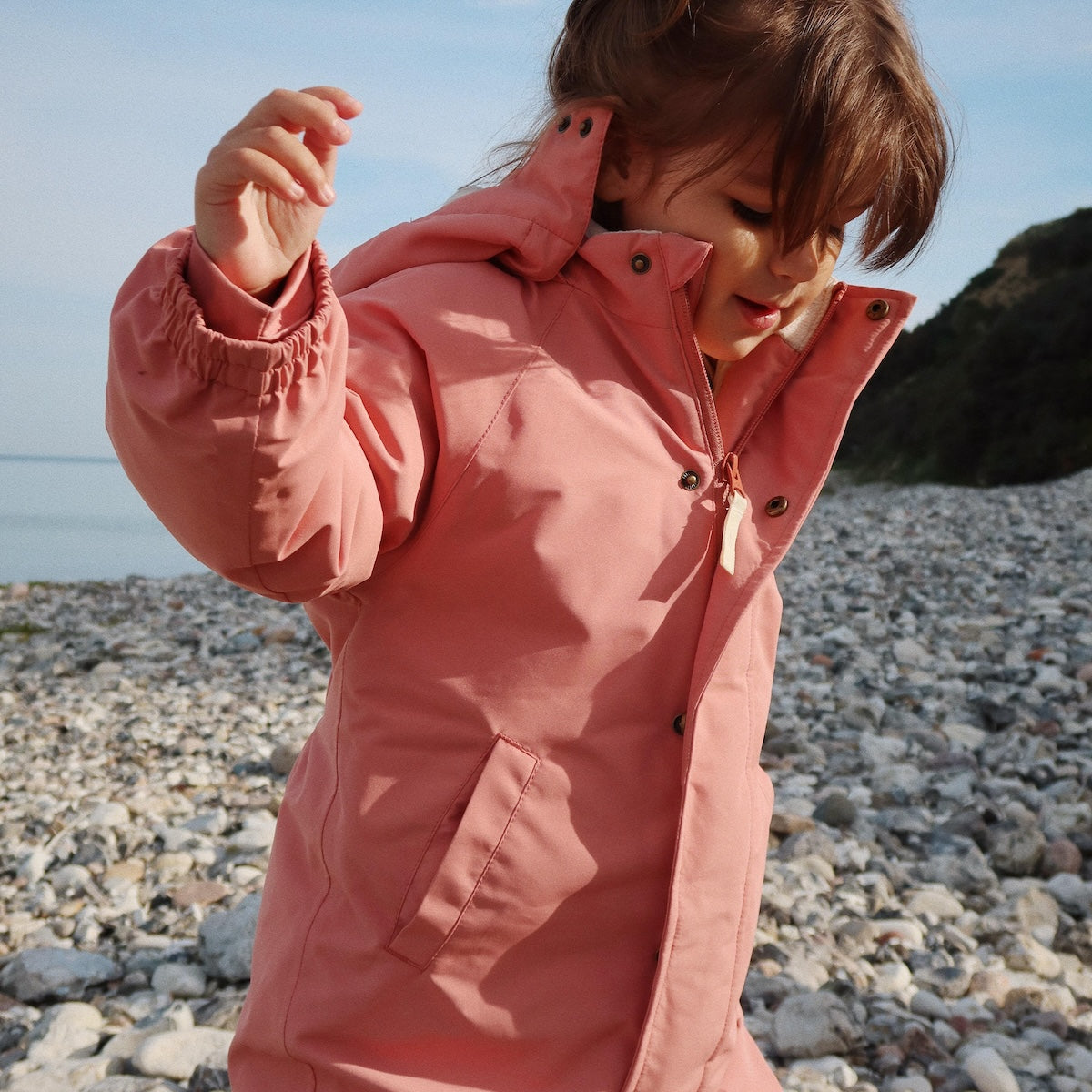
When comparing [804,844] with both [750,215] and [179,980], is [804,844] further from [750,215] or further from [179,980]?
[750,215]

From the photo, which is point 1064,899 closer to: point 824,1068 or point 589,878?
point 824,1068

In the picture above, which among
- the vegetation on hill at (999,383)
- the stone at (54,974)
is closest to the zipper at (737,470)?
the stone at (54,974)

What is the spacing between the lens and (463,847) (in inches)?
54.1

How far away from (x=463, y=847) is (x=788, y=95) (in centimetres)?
102

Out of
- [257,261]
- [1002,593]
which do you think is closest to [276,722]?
[257,261]

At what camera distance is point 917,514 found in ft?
38.5

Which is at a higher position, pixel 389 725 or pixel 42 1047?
pixel 389 725

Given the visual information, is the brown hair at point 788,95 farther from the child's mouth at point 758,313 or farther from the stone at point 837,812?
the stone at point 837,812

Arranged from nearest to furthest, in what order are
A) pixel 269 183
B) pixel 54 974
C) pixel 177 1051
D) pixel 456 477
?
pixel 269 183 → pixel 456 477 → pixel 177 1051 → pixel 54 974

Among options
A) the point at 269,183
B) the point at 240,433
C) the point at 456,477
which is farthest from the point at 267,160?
the point at 456,477

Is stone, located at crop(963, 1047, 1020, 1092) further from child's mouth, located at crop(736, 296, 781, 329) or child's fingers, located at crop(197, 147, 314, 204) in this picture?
child's fingers, located at crop(197, 147, 314, 204)

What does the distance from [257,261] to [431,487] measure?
362 mm

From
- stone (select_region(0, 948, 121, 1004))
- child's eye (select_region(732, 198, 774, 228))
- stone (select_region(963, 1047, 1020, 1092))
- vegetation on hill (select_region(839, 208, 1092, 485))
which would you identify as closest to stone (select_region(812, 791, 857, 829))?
stone (select_region(963, 1047, 1020, 1092))

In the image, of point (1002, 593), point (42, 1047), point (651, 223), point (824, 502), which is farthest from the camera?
point (824, 502)
